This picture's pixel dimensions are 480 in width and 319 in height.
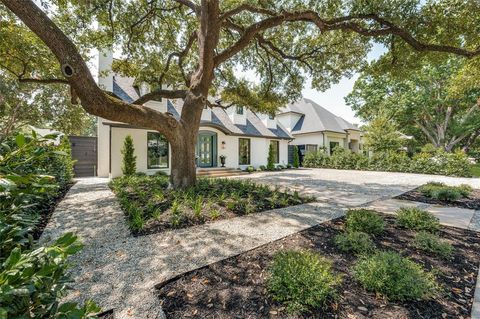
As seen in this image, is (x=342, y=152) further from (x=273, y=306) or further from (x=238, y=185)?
(x=273, y=306)

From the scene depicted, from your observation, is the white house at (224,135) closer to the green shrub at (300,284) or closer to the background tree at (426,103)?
the background tree at (426,103)

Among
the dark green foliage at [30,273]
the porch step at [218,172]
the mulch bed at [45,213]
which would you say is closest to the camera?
the dark green foliage at [30,273]

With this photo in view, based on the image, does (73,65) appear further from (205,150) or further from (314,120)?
(314,120)

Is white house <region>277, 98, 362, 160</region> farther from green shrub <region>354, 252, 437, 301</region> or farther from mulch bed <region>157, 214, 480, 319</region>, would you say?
green shrub <region>354, 252, 437, 301</region>

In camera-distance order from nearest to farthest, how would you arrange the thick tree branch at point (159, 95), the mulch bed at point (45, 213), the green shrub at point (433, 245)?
the green shrub at point (433, 245)
the mulch bed at point (45, 213)
the thick tree branch at point (159, 95)

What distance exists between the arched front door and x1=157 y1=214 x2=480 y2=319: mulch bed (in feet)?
39.1

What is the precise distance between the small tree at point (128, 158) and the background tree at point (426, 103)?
17693 millimetres

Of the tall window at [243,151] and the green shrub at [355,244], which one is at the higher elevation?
the tall window at [243,151]

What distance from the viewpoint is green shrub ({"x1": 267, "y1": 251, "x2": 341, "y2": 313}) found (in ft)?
7.25

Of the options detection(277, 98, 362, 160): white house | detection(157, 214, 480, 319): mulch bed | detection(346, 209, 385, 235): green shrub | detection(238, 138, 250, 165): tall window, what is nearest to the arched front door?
detection(238, 138, 250, 165): tall window

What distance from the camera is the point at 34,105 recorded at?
1224 cm

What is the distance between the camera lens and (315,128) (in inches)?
841

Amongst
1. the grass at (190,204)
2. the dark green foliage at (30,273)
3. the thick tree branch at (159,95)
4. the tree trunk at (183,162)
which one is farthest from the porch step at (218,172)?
the dark green foliage at (30,273)

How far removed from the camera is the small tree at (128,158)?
35.8 feet
